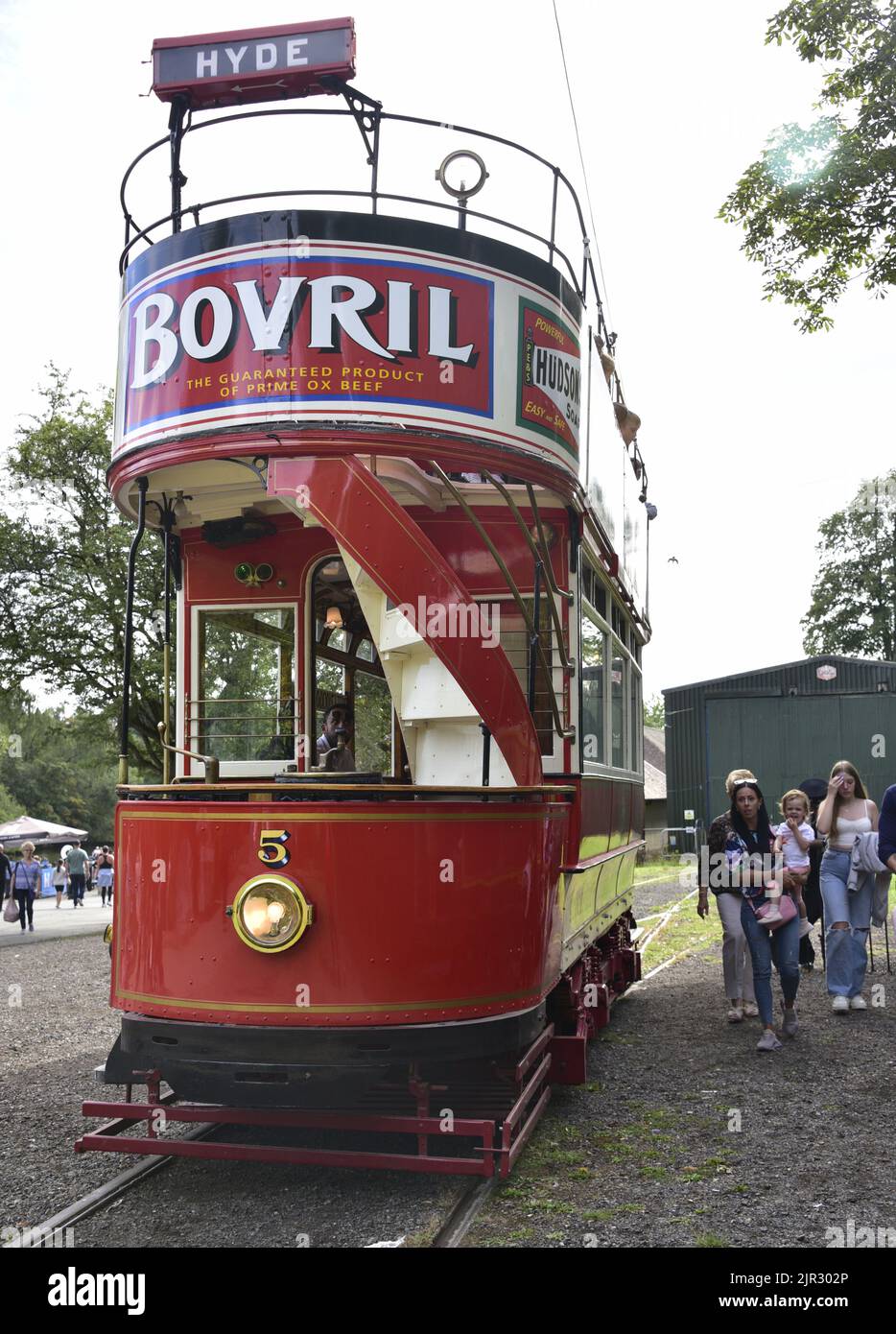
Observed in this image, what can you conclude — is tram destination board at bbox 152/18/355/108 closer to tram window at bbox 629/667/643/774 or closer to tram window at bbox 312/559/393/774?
tram window at bbox 312/559/393/774

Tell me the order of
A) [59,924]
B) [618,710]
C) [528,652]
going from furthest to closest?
1. [59,924]
2. [618,710]
3. [528,652]

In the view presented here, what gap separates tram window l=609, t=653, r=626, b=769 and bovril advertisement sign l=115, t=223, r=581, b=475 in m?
3.26

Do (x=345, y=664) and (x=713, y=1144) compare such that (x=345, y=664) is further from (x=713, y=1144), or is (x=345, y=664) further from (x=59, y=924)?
(x=59, y=924)

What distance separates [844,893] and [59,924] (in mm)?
19130

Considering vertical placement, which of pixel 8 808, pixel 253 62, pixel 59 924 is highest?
pixel 253 62

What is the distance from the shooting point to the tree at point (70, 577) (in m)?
21.4

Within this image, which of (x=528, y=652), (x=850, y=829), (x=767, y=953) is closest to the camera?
(x=528, y=652)

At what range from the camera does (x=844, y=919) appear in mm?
9234

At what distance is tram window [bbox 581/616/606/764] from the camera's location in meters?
6.73

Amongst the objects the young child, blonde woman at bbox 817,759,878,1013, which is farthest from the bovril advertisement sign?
blonde woman at bbox 817,759,878,1013

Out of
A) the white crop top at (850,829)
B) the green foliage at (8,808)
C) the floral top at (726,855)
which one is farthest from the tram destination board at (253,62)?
the green foliage at (8,808)

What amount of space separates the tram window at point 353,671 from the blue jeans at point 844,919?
4135mm

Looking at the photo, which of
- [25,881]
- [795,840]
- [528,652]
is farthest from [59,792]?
[528,652]
